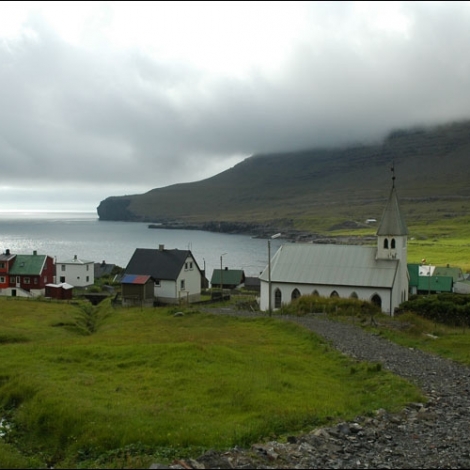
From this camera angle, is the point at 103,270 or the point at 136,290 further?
the point at 103,270

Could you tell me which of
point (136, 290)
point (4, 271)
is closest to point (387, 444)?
point (136, 290)

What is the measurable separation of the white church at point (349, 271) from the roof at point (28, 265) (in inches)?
1280

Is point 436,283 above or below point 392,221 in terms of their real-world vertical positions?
below

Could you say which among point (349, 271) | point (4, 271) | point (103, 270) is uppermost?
point (349, 271)

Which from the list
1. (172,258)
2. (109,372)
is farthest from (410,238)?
(109,372)

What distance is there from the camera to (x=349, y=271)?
54906mm

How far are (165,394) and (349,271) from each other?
3636cm

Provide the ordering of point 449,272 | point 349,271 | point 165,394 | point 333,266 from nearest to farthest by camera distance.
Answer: point 165,394 < point 349,271 < point 333,266 < point 449,272

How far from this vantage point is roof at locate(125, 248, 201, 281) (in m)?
62.6

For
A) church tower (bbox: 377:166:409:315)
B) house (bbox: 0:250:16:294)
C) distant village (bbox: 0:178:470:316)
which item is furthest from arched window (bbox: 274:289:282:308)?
house (bbox: 0:250:16:294)

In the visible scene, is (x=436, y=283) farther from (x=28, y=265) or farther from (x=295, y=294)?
(x=28, y=265)

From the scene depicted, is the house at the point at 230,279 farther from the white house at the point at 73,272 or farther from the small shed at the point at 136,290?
the small shed at the point at 136,290

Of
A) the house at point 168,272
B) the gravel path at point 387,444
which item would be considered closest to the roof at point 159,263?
the house at point 168,272

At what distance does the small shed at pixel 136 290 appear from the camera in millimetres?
59625
